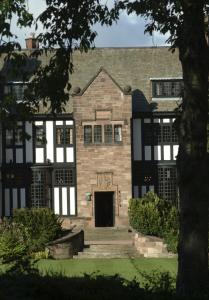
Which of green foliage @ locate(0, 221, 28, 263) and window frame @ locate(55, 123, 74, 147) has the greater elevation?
window frame @ locate(55, 123, 74, 147)

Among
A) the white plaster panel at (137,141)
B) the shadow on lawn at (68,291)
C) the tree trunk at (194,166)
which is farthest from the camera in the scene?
the white plaster panel at (137,141)

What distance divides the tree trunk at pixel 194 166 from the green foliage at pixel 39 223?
17239 mm

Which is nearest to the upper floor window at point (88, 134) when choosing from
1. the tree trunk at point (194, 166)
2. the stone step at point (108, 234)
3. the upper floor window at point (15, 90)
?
the upper floor window at point (15, 90)

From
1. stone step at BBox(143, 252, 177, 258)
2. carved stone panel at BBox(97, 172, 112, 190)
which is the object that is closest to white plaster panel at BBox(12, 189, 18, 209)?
carved stone panel at BBox(97, 172, 112, 190)

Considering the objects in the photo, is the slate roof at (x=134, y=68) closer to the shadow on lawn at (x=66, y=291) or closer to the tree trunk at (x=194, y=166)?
the tree trunk at (x=194, y=166)

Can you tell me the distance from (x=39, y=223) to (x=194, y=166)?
722 inches

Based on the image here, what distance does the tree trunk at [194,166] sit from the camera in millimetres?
8312

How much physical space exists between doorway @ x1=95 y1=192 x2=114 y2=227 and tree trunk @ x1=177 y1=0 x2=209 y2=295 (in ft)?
91.1

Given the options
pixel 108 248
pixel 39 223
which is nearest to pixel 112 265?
pixel 108 248

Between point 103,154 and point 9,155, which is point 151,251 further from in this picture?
point 9,155

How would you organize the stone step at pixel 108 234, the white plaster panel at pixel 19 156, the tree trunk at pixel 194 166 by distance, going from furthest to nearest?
1. the white plaster panel at pixel 19 156
2. the stone step at pixel 108 234
3. the tree trunk at pixel 194 166

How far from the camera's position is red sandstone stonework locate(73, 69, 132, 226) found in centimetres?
3491

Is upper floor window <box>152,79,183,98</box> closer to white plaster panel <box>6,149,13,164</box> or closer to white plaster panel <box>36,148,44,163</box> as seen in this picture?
white plaster panel <box>36,148,44,163</box>

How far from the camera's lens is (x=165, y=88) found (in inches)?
1459
